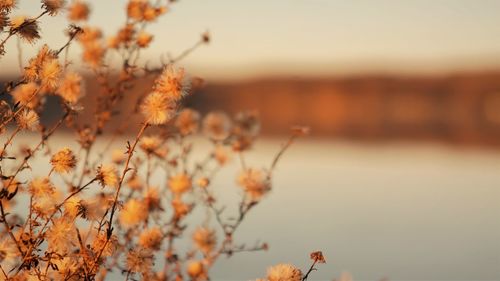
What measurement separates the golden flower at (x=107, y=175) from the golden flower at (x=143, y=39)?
151 cm

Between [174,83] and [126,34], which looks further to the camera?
[126,34]

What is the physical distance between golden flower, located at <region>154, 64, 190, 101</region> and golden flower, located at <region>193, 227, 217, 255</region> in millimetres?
842

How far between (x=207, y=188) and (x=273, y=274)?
142 cm

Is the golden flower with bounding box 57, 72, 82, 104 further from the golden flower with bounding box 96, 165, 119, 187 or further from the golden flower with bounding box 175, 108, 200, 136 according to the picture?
the golden flower with bounding box 175, 108, 200, 136

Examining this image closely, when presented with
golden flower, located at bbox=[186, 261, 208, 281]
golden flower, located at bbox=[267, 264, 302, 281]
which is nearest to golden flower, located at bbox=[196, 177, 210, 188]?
golden flower, located at bbox=[186, 261, 208, 281]

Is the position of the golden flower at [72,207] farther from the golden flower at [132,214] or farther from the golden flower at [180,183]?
the golden flower at [180,183]

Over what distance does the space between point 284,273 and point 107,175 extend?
507 mm

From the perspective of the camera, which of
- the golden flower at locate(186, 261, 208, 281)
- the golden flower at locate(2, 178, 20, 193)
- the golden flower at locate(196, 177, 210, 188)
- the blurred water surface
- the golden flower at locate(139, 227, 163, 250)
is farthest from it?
the blurred water surface

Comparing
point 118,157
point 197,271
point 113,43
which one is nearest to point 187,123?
point 113,43

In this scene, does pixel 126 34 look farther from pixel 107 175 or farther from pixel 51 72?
pixel 107 175

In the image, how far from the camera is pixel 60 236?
2732mm

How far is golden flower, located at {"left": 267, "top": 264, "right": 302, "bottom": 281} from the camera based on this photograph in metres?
2.70

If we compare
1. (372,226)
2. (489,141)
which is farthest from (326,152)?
(372,226)

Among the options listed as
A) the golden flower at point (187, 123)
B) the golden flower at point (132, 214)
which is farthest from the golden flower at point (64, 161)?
the golden flower at point (187, 123)
